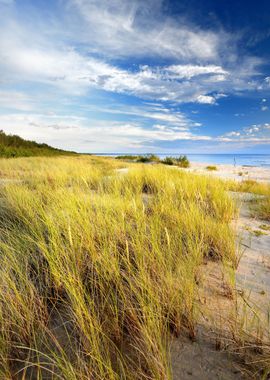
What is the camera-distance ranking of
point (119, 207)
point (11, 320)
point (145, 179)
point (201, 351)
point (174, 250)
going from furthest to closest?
point (145, 179)
point (119, 207)
point (174, 250)
point (11, 320)
point (201, 351)

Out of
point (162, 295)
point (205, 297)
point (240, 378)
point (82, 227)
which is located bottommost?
point (240, 378)

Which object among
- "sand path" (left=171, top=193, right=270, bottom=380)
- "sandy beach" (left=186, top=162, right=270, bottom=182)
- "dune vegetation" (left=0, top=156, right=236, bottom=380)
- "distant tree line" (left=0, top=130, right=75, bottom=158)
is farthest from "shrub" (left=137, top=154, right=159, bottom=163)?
"sand path" (left=171, top=193, right=270, bottom=380)

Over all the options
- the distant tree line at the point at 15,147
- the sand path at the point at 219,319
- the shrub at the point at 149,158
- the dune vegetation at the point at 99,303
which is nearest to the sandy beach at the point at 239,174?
the shrub at the point at 149,158

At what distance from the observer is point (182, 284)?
1.43m

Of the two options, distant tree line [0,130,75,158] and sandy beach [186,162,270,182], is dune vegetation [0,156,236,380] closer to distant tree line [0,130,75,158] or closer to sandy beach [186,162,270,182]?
sandy beach [186,162,270,182]

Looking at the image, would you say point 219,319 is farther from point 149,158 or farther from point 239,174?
point 149,158

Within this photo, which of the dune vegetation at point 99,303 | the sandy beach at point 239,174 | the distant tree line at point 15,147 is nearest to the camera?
the dune vegetation at point 99,303

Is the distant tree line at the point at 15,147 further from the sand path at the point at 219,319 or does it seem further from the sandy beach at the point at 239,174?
the sand path at the point at 219,319

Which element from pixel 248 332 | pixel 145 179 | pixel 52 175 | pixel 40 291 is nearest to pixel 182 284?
pixel 248 332

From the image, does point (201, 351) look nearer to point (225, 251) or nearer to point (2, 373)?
point (2, 373)

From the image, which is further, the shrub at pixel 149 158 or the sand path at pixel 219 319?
the shrub at pixel 149 158

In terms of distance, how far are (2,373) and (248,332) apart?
1.24 meters

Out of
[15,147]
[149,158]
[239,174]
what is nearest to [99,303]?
[239,174]

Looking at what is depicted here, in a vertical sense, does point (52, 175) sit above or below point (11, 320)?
above
